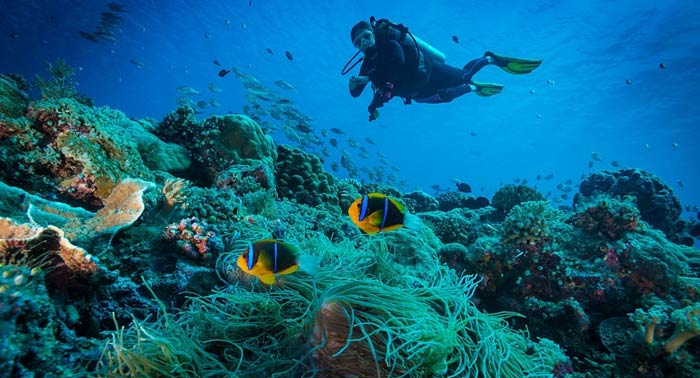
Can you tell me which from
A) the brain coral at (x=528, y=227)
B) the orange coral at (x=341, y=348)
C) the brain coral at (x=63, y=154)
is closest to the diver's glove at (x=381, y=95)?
the brain coral at (x=528, y=227)

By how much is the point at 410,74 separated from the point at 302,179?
525 cm

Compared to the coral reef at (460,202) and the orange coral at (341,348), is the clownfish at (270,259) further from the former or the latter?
the coral reef at (460,202)

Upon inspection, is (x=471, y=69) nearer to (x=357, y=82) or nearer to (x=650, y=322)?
(x=357, y=82)

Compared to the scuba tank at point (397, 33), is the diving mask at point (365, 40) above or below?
below

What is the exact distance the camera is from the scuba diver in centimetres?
948

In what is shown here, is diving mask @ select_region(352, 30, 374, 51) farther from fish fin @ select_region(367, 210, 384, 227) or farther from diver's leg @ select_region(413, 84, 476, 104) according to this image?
fish fin @ select_region(367, 210, 384, 227)

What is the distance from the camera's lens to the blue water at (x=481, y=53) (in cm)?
2805

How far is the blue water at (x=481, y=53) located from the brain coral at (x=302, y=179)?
58.3 ft

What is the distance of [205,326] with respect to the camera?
234 centimetres

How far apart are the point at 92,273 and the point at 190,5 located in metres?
45.7

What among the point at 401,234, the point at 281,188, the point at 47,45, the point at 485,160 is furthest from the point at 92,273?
the point at 485,160

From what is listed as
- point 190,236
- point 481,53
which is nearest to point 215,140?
point 190,236

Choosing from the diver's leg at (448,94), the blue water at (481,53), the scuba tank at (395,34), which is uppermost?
the blue water at (481,53)

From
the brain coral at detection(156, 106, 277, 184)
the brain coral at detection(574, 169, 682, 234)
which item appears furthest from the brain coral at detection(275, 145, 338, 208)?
the brain coral at detection(574, 169, 682, 234)
